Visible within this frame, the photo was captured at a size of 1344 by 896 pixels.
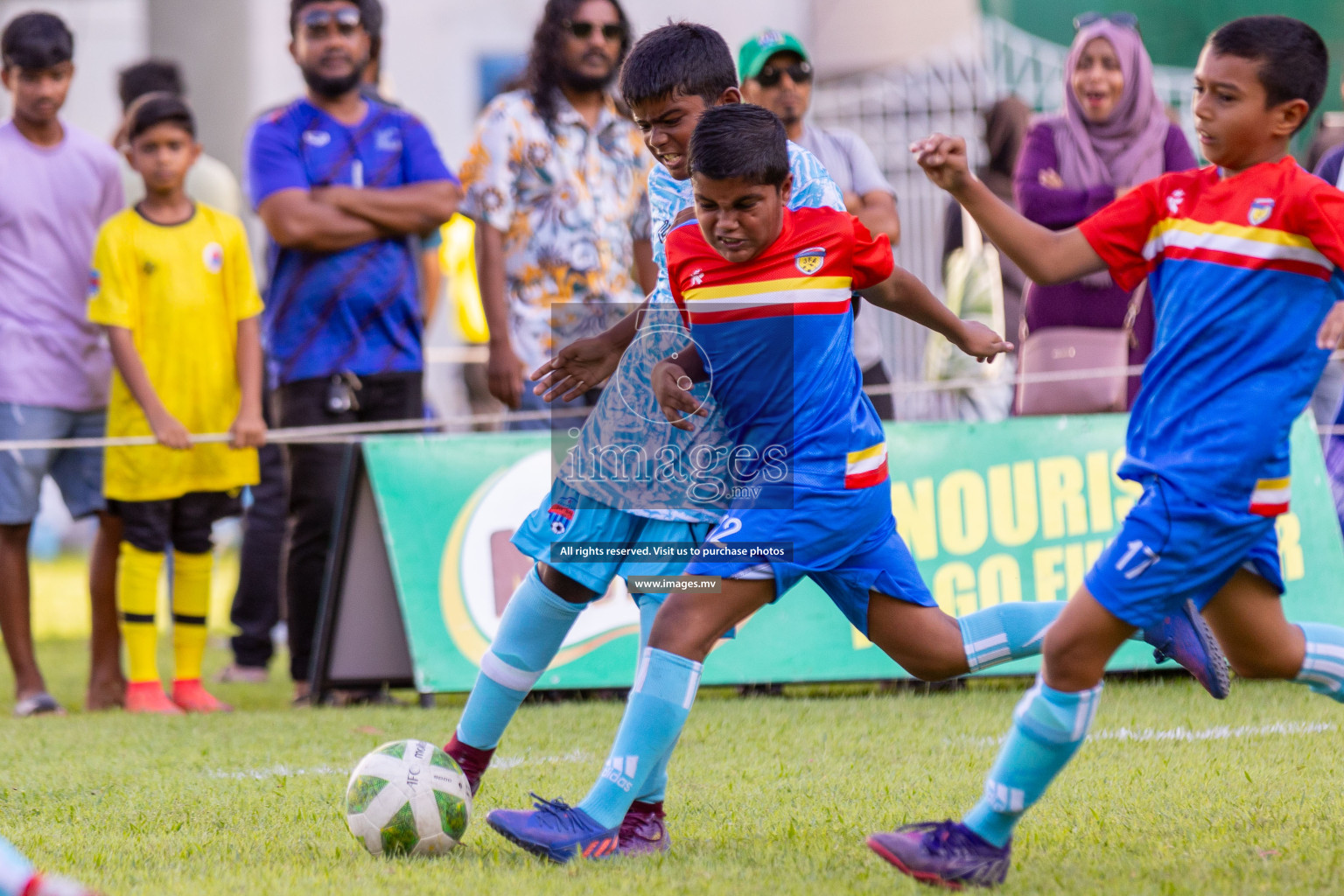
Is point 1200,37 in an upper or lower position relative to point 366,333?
upper

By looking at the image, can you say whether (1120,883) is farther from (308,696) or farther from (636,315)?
(308,696)

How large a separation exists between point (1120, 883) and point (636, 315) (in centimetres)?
184

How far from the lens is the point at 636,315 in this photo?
169 inches

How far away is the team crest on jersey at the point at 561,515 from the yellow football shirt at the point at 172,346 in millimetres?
3221

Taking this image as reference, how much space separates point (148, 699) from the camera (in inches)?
268

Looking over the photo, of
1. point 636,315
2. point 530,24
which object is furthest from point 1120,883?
point 530,24

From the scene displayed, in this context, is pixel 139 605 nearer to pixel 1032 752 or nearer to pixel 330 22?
pixel 330 22

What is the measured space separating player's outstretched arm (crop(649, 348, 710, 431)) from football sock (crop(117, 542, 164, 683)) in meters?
3.76

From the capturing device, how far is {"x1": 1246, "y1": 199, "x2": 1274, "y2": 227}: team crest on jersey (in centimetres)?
344

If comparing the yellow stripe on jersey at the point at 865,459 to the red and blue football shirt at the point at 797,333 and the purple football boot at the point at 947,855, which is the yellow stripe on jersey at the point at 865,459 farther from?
the purple football boot at the point at 947,855

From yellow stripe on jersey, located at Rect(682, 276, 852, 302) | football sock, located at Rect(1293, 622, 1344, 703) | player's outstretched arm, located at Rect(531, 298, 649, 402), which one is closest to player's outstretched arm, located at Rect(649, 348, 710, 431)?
yellow stripe on jersey, located at Rect(682, 276, 852, 302)

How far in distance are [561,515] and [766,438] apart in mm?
565

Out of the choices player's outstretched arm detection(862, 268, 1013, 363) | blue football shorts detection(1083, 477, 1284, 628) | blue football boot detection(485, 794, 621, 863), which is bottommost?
blue football boot detection(485, 794, 621, 863)

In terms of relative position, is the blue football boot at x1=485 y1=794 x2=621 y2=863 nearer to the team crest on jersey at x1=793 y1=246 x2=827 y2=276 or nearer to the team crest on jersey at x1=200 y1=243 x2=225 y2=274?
the team crest on jersey at x1=793 y1=246 x2=827 y2=276
